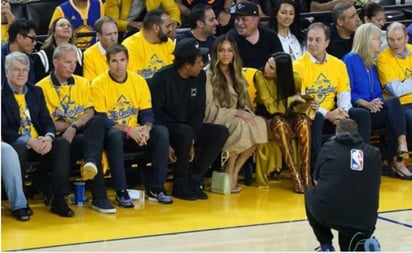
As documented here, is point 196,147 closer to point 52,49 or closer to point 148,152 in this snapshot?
point 148,152

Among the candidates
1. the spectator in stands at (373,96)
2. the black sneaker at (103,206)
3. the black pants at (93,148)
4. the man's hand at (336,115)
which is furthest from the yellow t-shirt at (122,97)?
the spectator in stands at (373,96)

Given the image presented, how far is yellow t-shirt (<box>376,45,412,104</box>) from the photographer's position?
10375 mm

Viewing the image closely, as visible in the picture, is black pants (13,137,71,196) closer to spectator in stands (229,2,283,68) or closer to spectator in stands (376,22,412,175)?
spectator in stands (229,2,283,68)

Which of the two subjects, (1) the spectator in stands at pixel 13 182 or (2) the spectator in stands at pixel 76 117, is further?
(2) the spectator in stands at pixel 76 117

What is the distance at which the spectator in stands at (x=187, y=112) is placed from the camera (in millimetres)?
9188

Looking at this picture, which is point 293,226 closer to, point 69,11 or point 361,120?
point 361,120

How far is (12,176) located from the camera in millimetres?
8227

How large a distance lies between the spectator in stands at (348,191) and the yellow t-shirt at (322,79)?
2954 mm

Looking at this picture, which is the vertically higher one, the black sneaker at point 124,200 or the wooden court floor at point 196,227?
the black sneaker at point 124,200

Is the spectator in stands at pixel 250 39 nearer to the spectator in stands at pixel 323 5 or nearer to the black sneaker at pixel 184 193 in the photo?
the black sneaker at pixel 184 193

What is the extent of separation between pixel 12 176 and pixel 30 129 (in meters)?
0.52

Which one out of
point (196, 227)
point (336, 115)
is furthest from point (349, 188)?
point (336, 115)

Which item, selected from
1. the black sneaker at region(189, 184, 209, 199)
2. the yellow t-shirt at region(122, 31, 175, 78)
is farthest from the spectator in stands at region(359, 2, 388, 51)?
the black sneaker at region(189, 184, 209, 199)

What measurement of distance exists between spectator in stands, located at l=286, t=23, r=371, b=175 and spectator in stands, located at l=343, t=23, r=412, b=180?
0.21 metres
